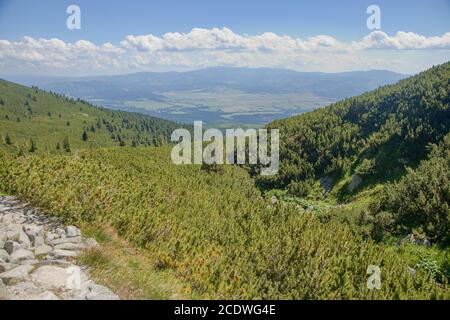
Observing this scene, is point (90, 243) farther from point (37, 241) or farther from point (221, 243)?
point (221, 243)

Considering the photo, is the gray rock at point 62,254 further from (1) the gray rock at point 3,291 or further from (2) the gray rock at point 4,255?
(1) the gray rock at point 3,291

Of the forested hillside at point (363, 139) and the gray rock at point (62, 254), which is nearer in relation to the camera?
the gray rock at point (62, 254)

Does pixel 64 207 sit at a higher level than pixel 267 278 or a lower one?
higher

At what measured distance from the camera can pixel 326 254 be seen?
17219 mm

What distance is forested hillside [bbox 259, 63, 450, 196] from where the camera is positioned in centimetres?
4112

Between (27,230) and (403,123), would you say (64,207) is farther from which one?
(403,123)

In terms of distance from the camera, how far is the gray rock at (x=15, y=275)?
9.22m

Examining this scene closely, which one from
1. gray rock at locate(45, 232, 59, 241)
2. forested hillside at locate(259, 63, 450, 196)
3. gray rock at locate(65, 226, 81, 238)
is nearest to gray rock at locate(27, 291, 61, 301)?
gray rock at locate(45, 232, 59, 241)

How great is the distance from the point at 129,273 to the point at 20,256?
306 centimetres

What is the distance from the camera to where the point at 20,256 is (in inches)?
412

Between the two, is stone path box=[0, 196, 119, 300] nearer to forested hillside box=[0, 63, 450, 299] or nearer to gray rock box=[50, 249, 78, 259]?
gray rock box=[50, 249, 78, 259]

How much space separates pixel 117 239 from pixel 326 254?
9.51 m

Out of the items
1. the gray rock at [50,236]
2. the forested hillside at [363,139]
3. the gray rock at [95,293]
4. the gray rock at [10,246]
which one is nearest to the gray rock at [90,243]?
the gray rock at [50,236]
